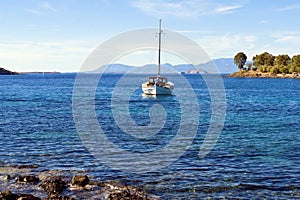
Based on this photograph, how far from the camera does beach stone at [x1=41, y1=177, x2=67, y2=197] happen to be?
17641 millimetres

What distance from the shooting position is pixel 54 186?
60.2ft

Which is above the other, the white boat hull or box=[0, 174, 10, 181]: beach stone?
the white boat hull

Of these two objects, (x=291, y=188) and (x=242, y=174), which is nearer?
(x=291, y=188)

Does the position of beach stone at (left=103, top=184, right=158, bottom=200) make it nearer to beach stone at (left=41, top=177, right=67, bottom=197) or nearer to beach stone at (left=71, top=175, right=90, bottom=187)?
beach stone at (left=71, top=175, right=90, bottom=187)

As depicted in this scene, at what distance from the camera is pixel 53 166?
22828mm

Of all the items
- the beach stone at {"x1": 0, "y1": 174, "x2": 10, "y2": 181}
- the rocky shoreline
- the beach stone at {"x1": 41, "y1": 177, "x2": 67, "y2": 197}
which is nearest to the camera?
the rocky shoreline

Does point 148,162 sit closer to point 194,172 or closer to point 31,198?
point 194,172

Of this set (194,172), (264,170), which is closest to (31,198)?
(194,172)

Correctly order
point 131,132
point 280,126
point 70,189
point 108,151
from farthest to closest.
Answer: point 280,126, point 131,132, point 108,151, point 70,189

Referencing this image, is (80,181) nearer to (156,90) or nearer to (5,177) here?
(5,177)

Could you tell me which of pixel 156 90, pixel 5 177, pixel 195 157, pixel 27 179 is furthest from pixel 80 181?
pixel 156 90

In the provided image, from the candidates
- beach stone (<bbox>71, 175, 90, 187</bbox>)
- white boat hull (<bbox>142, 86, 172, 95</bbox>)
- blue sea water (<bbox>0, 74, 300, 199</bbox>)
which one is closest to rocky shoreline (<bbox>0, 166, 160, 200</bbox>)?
beach stone (<bbox>71, 175, 90, 187</bbox>)

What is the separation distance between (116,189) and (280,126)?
27280 millimetres

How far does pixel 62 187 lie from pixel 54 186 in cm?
40
